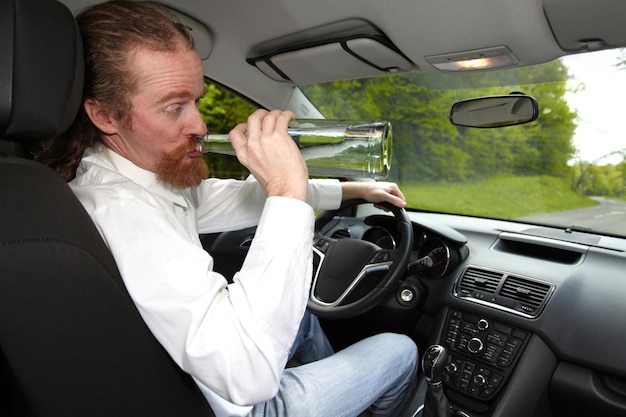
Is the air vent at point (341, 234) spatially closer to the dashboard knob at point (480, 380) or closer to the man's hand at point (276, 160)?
the dashboard knob at point (480, 380)

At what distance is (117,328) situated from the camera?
1030mm

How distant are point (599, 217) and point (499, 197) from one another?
1.76 ft

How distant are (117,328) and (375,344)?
1.06 m

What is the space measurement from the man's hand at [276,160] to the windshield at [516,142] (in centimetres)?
132

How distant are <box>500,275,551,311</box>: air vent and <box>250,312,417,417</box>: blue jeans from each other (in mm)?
469

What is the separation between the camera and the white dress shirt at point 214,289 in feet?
3.46

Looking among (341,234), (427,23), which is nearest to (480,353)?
(341,234)

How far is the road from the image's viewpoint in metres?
2.33

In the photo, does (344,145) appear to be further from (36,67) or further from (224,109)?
(224,109)

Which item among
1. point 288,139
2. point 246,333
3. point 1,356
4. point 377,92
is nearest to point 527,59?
point 377,92

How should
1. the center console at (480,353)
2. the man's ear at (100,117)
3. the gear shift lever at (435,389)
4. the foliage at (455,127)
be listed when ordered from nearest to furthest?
1. the man's ear at (100,117)
2. the gear shift lever at (435,389)
3. the center console at (480,353)
4. the foliage at (455,127)

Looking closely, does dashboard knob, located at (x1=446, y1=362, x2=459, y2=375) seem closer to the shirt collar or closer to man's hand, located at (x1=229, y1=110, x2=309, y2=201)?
man's hand, located at (x1=229, y1=110, x2=309, y2=201)

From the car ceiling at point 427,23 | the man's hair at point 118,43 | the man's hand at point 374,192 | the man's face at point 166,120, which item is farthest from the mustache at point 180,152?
the man's hand at point 374,192

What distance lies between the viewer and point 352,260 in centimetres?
226
